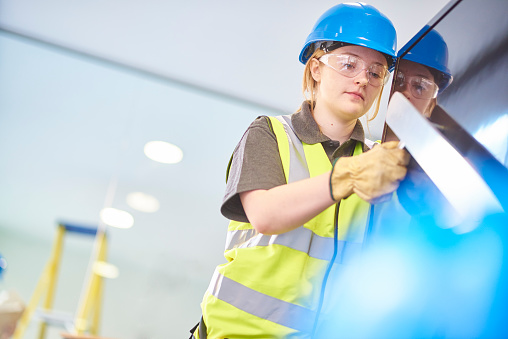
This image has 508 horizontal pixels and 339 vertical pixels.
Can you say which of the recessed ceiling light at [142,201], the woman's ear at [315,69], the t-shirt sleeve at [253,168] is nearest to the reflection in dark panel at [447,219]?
the t-shirt sleeve at [253,168]

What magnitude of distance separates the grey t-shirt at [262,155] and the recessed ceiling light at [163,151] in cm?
269

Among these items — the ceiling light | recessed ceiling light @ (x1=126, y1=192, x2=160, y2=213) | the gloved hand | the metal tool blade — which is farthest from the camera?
recessed ceiling light @ (x1=126, y1=192, x2=160, y2=213)

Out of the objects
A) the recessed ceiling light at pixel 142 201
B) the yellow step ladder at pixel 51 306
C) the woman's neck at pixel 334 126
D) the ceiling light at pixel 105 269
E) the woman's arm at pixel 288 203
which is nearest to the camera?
the woman's arm at pixel 288 203

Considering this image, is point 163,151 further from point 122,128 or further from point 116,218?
point 116,218

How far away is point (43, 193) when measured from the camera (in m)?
3.79

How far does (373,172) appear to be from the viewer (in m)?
0.77

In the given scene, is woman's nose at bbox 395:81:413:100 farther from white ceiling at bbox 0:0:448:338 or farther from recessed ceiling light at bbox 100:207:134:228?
recessed ceiling light at bbox 100:207:134:228

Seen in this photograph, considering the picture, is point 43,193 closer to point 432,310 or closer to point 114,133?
point 114,133

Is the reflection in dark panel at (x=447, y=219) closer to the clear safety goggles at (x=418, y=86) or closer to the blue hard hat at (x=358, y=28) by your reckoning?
the clear safety goggles at (x=418, y=86)

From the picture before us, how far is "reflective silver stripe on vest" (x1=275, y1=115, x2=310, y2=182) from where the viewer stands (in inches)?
42.9

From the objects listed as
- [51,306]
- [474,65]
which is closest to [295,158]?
[474,65]

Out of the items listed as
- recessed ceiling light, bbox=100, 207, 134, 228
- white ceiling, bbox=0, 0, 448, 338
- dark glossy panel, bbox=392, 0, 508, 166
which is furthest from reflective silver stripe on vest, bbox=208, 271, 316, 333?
recessed ceiling light, bbox=100, 207, 134, 228

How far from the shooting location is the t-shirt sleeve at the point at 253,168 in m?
1.00

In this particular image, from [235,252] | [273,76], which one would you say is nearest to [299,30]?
[273,76]
